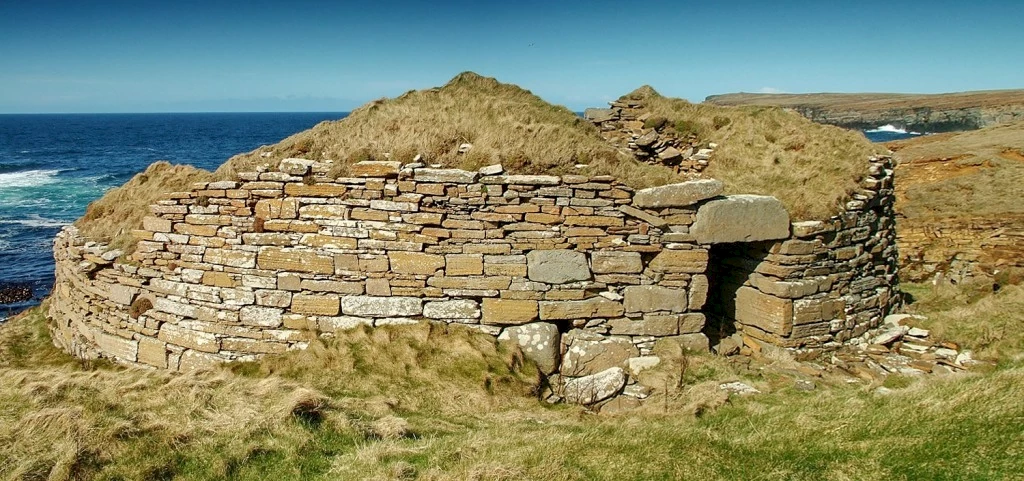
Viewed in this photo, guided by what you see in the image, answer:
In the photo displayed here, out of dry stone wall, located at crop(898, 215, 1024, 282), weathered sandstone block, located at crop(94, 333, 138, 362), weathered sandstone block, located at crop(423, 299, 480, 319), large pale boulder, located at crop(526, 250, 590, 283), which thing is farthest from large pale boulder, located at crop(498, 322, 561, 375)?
dry stone wall, located at crop(898, 215, 1024, 282)

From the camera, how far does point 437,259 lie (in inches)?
337

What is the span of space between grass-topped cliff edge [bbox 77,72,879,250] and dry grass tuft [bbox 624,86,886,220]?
0.02 metres

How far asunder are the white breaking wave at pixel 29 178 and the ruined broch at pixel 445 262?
4732 cm

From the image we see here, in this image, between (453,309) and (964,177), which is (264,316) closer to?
(453,309)

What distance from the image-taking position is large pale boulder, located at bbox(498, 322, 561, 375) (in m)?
8.62

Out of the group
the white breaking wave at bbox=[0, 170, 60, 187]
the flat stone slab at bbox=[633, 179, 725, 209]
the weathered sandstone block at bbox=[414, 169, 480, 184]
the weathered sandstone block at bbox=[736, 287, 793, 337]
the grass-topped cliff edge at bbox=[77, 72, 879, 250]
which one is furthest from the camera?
the white breaking wave at bbox=[0, 170, 60, 187]

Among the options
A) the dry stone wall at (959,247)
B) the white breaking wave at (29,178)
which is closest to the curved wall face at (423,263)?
the dry stone wall at (959,247)

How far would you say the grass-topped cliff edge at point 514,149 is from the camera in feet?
29.5

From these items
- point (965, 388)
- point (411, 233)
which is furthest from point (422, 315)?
point (965, 388)

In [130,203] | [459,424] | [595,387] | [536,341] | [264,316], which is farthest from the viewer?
[130,203]

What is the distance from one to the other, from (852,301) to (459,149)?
22.7 ft

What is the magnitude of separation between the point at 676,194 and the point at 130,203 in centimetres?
940

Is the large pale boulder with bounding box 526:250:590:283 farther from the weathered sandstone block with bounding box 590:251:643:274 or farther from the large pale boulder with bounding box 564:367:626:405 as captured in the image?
the large pale boulder with bounding box 564:367:626:405

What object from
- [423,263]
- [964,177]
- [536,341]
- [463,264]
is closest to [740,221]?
[536,341]
